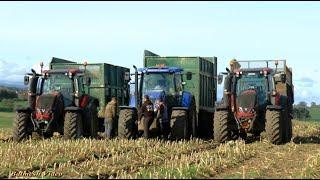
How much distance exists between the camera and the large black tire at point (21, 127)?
16.8 meters

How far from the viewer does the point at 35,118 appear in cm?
1723

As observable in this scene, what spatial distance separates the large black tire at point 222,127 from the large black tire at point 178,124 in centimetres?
93

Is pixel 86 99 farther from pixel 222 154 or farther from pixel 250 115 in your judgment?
pixel 222 154

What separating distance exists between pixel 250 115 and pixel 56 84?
615 centimetres

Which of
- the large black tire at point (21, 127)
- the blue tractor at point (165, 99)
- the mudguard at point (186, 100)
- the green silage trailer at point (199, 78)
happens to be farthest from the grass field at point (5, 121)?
the mudguard at point (186, 100)

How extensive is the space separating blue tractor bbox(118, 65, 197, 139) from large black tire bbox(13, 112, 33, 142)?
2.77 m

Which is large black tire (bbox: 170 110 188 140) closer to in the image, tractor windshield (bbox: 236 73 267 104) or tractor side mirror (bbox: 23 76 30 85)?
tractor windshield (bbox: 236 73 267 104)

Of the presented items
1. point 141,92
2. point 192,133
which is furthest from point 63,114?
point 192,133

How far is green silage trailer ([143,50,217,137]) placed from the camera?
20438 millimetres

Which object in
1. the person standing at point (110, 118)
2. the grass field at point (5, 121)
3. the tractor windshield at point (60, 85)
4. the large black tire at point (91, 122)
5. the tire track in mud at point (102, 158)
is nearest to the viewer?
the tire track in mud at point (102, 158)

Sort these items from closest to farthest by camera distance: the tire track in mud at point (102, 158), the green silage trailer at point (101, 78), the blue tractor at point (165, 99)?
the tire track in mud at point (102, 158) < the blue tractor at point (165, 99) < the green silage trailer at point (101, 78)

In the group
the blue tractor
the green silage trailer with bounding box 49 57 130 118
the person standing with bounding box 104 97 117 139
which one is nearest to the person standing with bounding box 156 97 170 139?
the blue tractor

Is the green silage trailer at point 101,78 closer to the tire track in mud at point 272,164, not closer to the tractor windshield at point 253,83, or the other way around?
the tractor windshield at point 253,83

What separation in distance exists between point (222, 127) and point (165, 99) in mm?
2049
